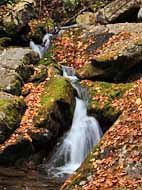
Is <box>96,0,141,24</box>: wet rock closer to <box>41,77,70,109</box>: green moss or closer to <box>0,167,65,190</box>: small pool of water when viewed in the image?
<box>41,77,70,109</box>: green moss

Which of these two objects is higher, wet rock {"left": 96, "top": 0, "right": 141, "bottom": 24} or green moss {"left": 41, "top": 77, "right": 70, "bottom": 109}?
wet rock {"left": 96, "top": 0, "right": 141, "bottom": 24}

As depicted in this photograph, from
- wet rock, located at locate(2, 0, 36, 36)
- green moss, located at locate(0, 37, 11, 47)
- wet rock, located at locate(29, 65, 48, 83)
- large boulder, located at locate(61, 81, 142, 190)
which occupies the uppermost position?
wet rock, located at locate(2, 0, 36, 36)

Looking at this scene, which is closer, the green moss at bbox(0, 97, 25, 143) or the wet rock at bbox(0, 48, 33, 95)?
the green moss at bbox(0, 97, 25, 143)

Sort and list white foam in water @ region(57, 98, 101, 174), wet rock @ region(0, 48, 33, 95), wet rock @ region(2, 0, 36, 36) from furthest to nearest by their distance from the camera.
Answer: wet rock @ region(2, 0, 36, 36) < wet rock @ region(0, 48, 33, 95) < white foam in water @ region(57, 98, 101, 174)

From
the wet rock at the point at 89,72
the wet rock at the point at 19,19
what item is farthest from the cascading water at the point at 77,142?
the wet rock at the point at 19,19

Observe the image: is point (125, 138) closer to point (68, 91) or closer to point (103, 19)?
point (68, 91)

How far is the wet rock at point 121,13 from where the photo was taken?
17.2 m

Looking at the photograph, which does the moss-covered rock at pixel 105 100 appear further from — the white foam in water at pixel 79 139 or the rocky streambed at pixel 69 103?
the white foam in water at pixel 79 139

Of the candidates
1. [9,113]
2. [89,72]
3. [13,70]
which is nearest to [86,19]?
[89,72]

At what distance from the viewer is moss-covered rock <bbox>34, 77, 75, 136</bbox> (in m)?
10.7

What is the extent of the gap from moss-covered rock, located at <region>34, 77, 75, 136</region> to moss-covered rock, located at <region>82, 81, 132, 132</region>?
589 mm

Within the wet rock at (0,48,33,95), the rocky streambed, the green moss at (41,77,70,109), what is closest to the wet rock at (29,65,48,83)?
the rocky streambed

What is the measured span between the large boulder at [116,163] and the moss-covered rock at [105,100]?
10.1ft

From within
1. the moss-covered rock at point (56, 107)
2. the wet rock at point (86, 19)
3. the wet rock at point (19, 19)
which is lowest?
the moss-covered rock at point (56, 107)
